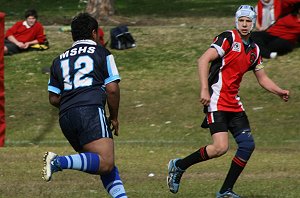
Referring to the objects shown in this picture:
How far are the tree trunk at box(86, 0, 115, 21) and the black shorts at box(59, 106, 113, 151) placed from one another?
52.6 feet

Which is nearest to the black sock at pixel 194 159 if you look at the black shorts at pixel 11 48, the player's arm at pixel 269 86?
the player's arm at pixel 269 86

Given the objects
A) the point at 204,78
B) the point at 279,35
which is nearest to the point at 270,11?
the point at 279,35

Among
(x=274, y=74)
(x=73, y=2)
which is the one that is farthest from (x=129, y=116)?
(x=73, y=2)

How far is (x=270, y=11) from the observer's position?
20078 mm

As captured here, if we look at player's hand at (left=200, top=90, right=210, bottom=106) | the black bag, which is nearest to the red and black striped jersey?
player's hand at (left=200, top=90, right=210, bottom=106)

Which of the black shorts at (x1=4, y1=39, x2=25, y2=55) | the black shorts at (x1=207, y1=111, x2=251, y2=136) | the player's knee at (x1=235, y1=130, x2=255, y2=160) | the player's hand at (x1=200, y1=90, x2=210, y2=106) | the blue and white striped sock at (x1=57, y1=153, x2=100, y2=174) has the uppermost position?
the blue and white striped sock at (x1=57, y1=153, x2=100, y2=174)

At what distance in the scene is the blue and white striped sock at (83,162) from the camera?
311 inches

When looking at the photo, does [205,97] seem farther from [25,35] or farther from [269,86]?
[25,35]

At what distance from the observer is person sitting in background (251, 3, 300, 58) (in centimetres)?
1922

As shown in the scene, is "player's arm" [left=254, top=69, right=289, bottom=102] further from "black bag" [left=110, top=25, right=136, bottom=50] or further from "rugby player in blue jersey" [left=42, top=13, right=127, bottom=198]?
"black bag" [left=110, top=25, right=136, bottom=50]

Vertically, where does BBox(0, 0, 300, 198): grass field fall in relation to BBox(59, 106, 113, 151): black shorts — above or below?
below

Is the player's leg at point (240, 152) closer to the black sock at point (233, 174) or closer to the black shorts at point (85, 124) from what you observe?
the black sock at point (233, 174)

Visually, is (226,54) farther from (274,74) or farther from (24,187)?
(274,74)

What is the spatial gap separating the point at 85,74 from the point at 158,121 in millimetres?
8466
